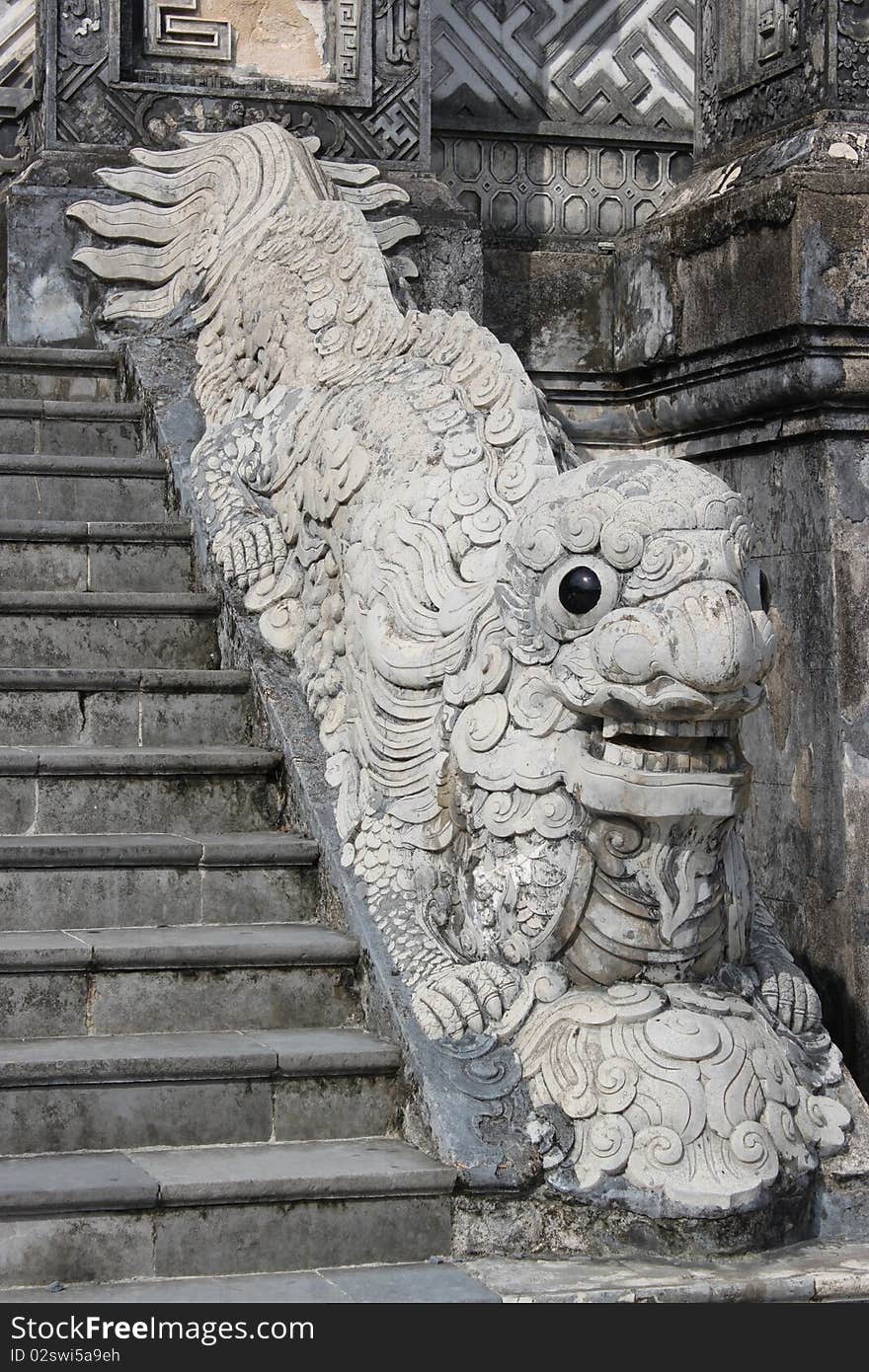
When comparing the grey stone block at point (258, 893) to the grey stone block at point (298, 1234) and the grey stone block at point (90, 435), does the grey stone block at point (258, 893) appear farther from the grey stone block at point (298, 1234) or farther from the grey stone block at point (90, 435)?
the grey stone block at point (90, 435)

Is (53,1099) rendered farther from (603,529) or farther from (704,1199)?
(603,529)

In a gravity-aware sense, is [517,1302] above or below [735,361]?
below

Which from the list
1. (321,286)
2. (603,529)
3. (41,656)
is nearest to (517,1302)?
(603,529)

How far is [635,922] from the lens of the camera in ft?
14.7

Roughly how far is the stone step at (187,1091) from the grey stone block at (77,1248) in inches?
13.3

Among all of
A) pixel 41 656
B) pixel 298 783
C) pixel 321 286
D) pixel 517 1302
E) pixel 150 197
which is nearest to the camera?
pixel 517 1302

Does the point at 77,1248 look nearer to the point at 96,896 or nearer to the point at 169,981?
the point at 169,981

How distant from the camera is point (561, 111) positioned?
860 centimetres

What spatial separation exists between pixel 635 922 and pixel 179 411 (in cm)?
281

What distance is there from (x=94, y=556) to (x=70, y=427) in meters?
0.77

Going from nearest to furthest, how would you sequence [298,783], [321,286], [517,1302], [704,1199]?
[517,1302]
[704,1199]
[298,783]
[321,286]

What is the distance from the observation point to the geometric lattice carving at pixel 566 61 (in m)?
8.52

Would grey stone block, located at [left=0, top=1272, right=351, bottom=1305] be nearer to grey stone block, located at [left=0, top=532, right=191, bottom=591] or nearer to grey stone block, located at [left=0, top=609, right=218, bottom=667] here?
grey stone block, located at [left=0, top=609, right=218, bottom=667]

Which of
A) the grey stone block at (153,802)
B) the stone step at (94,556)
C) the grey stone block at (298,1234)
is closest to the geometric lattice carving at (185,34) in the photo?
the stone step at (94,556)
